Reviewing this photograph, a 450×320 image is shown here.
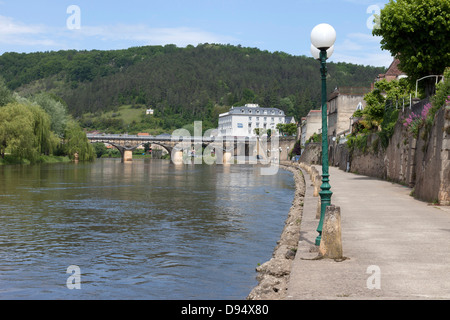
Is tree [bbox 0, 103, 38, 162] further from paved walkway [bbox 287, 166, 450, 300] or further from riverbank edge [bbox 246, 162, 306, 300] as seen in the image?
riverbank edge [bbox 246, 162, 306, 300]

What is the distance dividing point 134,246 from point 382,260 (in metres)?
7.97

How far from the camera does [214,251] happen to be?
47.1 ft

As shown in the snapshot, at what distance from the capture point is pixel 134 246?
15.1 meters

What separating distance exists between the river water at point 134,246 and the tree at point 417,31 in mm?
12717

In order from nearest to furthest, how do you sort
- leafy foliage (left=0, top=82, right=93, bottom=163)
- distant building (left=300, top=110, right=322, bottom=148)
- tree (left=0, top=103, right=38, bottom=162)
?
tree (left=0, top=103, right=38, bottom=162), leafy foliage (left=0, top=82, right=93, bottom=163), distant building (left=300, top=110, right=322, bottom=148)

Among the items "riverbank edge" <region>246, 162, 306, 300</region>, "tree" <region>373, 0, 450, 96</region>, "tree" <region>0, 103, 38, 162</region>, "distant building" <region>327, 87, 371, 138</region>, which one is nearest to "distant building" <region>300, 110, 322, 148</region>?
"distant building" <region>327, 87, 371, 138</region>

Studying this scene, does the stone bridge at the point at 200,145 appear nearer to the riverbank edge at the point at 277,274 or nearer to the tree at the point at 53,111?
the tree at the point at 53,111

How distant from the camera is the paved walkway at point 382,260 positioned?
24.1 feet

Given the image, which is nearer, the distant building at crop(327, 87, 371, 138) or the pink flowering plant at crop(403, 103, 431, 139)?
the pink flowering plant at crop(403, 103, 431, 139)

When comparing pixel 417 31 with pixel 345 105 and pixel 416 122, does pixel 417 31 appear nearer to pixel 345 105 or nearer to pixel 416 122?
pixel 416 122

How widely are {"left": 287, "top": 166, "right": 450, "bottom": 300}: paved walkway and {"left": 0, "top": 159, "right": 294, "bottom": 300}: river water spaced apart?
1838mm

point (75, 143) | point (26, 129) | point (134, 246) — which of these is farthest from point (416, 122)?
point (75, 143)

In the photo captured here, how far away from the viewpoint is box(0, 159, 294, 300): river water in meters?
10.5
